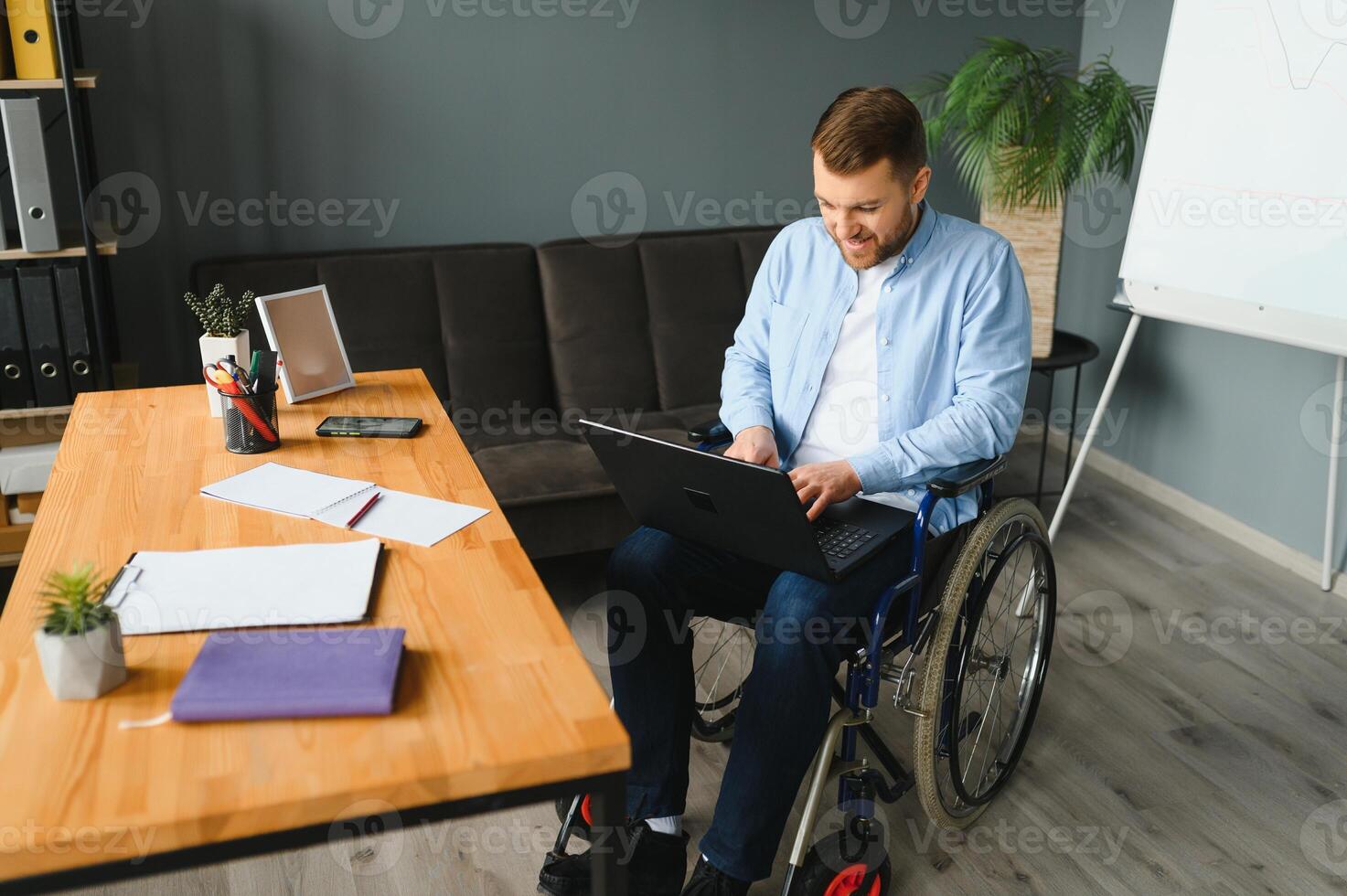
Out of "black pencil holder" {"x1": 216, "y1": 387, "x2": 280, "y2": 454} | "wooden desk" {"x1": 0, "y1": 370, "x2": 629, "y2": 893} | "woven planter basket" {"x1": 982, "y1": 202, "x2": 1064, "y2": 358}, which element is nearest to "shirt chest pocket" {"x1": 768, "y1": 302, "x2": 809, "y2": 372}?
"wooden desk" {"x1": 0, "y1": 370, "x2": 629, "y2": 893}

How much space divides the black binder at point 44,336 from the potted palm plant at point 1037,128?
233 cm

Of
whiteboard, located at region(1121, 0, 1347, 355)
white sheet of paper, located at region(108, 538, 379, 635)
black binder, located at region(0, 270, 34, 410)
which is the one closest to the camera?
white sheet of paper, located at region(108, 538, 379, 635)

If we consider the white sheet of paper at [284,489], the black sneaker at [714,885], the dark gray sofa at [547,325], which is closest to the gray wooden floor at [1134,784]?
the black sneaker at [714,885]

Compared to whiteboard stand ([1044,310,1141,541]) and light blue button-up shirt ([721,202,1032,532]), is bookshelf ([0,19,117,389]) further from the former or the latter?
whiteboard stand ([1044,310,1141,541])

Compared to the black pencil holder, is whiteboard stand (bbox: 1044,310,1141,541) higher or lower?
lower

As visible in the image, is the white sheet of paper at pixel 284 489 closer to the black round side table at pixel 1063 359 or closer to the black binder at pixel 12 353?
the black binder at pixel 12 353

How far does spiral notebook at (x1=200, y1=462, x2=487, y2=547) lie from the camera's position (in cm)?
142

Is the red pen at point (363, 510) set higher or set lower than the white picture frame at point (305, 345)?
lower

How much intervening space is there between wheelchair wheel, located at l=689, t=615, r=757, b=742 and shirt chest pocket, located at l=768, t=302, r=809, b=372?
0.51 m

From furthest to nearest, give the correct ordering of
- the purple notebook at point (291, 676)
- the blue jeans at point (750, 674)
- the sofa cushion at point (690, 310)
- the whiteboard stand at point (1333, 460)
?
the sofa cushion at point (690, 310) < the whiteboard stand at point (1333, 460) < the blue jeans at point (750, 674) < the purple notebook at point (291, 676)

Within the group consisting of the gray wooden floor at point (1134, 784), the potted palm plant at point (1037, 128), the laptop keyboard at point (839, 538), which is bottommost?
the gray wooden floor at point (1134, 784)

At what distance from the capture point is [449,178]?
311 centimetres

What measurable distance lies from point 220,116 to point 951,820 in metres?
2.46

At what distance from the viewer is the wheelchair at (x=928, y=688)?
1609 mm
